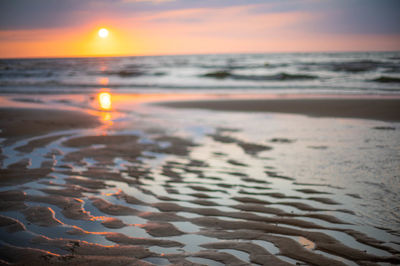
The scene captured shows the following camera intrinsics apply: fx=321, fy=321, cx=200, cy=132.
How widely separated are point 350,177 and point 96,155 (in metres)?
3.94

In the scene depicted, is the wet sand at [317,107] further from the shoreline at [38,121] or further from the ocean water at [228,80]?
the ocean water at [228,80]

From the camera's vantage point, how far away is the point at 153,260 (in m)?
2.34

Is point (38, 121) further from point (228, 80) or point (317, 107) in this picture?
point (228, 80)

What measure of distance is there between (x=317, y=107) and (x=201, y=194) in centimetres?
803

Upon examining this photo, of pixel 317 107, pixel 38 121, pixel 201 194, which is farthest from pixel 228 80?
pixel 201 194

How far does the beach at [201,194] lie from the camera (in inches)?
97.5

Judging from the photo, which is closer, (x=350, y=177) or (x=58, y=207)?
(x=58, y=207)

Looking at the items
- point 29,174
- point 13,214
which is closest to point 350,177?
point 13,214

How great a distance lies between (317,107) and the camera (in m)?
10.6

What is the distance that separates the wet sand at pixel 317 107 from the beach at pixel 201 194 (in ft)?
4.67

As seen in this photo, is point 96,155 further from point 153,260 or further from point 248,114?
point 248,114

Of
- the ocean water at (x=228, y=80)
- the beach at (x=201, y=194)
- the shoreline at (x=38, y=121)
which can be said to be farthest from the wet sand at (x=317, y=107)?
A: the ocean water at (x=228, y=80)

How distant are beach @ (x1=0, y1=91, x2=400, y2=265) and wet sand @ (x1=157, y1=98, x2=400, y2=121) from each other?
142 centimetres

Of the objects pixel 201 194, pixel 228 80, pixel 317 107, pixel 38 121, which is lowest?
pixel 201 194
